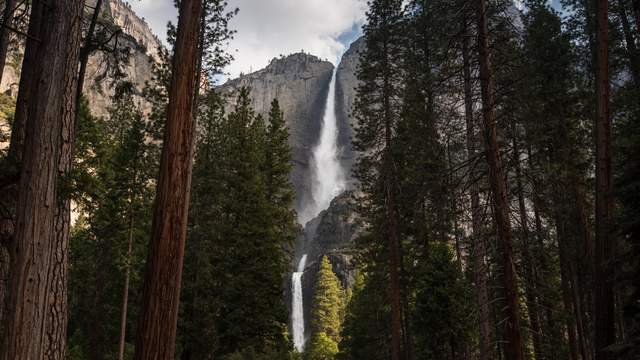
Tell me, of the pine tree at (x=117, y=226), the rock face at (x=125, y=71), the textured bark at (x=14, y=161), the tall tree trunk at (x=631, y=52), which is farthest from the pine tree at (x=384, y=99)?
the rock face at (x=125, y=71)

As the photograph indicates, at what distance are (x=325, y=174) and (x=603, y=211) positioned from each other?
9809cm

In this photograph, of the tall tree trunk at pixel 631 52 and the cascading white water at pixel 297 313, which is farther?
the cascading white water at pixel 297 313

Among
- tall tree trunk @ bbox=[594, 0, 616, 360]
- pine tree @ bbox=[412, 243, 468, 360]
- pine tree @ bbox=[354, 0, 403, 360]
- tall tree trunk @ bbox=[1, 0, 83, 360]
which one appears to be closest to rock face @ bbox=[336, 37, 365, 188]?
pine tree @ bbox=[354, 0, 403, 360]

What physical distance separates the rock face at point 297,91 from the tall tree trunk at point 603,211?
322 feet

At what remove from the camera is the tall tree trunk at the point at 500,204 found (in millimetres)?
A: 6391

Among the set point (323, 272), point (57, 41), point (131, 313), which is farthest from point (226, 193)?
point (323, 272)

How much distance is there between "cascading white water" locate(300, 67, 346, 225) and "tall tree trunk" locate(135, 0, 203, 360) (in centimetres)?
9292

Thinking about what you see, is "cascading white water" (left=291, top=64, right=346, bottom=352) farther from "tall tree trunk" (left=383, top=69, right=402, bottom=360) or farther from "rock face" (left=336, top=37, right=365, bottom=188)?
"tall tree trunk" (left=383, top=69, right=402, bottom=360)

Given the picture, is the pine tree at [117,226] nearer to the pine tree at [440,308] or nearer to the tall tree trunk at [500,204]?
the pine tree at [440,308]

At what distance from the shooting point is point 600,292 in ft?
27.2

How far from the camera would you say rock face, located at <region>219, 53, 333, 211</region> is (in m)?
118

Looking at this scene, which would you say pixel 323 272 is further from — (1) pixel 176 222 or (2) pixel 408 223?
(1) pixel 176 222

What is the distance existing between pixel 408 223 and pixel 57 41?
47.2 feet

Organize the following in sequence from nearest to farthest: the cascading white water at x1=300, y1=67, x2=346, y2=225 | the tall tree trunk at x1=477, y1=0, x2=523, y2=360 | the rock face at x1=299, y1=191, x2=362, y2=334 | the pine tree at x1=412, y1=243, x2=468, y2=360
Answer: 1. the tall tree trunk at x1=477, y1=0, x2=523, y2=360
2. the pine tree at x1=412, y1=243, x2=468, y2=360
3. the rock face at x1=299, y1=191, x2=362, y2=334
4. the cascading white water at x1=300, y1=67, x2=346, y2=225
